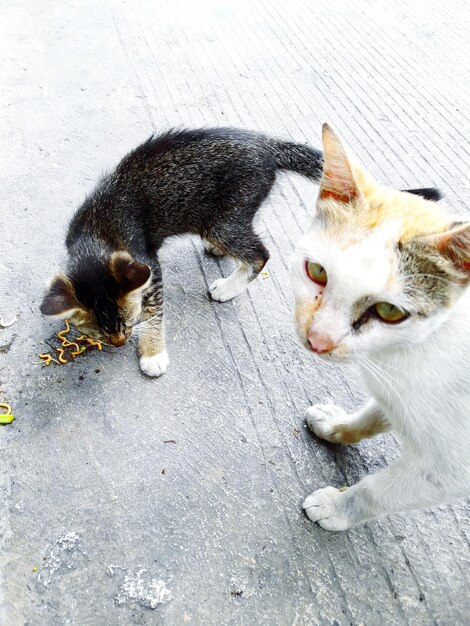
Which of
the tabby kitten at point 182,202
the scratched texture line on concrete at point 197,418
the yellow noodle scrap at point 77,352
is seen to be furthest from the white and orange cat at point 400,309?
the yellow noodle scrap at point 77,352

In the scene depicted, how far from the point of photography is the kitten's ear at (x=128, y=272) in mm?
1455

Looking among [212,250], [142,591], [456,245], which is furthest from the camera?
[212,250]

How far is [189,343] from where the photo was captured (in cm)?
188

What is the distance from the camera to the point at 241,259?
1.93 meters

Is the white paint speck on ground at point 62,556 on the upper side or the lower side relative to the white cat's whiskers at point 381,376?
lower

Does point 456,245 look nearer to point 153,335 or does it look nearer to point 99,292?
point 99,292

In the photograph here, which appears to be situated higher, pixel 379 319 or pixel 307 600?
pixel 379 319

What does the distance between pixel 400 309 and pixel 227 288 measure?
3.63ft

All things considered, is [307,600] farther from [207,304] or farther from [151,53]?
[151,53]

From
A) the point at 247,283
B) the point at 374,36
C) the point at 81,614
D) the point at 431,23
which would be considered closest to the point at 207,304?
the point at 247,283

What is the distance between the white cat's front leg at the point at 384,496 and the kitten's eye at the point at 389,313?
0.37m

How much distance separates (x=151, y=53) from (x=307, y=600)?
335 cm

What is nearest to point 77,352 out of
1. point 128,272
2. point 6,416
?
point 6,416

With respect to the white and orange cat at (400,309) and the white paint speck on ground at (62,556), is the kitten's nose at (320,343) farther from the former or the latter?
the white paint speck on ground at (62,556)
